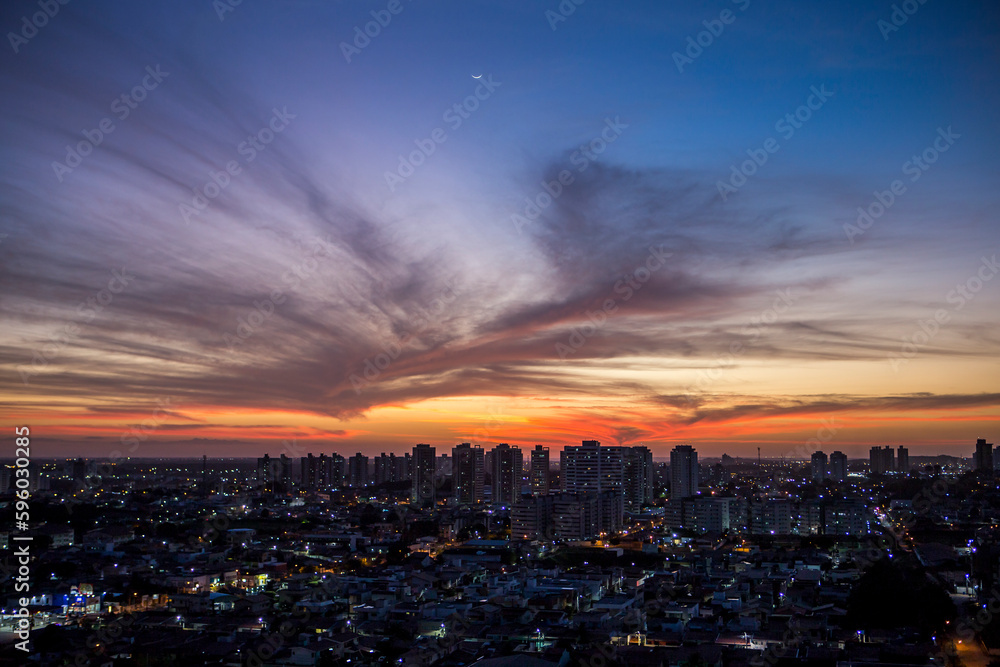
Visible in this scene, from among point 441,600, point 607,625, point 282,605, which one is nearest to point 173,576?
point 282,605

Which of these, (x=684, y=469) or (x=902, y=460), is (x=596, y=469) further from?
(x=902, y=460)

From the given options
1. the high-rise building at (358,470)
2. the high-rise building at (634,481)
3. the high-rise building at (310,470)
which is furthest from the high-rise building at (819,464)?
the high-rise building at (310,470)

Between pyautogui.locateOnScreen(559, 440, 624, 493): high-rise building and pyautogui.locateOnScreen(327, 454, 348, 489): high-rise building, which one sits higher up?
pyautogui.locateOnScreen(559, 440, 624, 493): high-rise building

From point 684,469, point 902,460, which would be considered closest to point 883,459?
point 902,460

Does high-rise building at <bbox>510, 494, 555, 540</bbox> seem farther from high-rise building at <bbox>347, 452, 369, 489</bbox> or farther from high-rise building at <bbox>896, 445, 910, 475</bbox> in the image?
high-rise building at <bbox>896, 445, 910, 475</bbox>

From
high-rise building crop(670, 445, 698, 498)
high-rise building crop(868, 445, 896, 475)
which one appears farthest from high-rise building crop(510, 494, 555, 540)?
high-rise building crop(868, 445, 896, 475)
